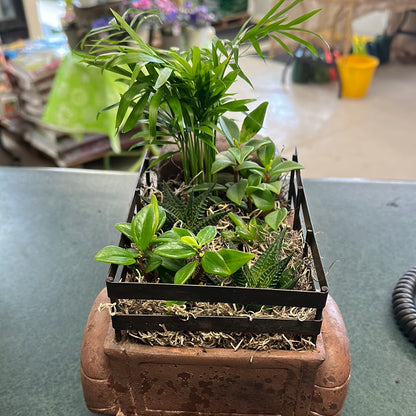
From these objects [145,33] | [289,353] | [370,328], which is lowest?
[370,328]

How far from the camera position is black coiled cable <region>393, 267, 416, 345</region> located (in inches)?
27.2

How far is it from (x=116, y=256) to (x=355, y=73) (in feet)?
9.60

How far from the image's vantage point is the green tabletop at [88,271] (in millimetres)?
636

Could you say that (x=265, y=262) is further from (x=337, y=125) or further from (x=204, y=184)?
(x=337, y=125)

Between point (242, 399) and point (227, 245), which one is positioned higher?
point (227, 245)

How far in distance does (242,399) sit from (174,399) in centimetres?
9

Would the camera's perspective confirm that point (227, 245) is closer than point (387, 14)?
Yes

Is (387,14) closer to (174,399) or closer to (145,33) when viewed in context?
(145,33)

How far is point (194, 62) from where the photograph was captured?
1.80ft

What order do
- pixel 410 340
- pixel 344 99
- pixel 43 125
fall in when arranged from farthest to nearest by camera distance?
pixel 344 99, pixel 43 125, pixel 410 340

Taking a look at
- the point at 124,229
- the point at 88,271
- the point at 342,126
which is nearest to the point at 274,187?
the point at 124,229

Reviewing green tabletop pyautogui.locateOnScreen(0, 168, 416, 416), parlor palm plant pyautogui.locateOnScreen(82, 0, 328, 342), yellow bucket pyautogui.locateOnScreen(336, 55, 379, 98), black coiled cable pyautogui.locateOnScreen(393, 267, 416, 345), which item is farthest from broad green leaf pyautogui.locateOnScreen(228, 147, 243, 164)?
yellow bucket pyautogui.locateOnScreen(336, 55, 379, 98)

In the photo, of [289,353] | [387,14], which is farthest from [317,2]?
[289,353]

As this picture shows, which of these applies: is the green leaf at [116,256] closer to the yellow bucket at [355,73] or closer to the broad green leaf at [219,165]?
the broad green leaf at [219,165]
